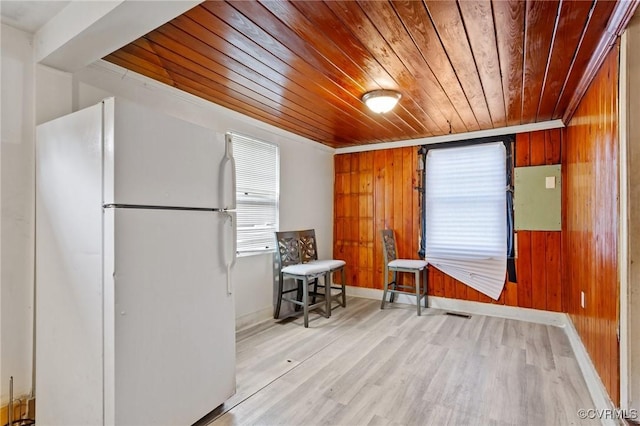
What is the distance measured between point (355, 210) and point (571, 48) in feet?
10.1

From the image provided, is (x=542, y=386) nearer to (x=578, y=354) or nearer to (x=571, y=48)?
(x=578, y=354)

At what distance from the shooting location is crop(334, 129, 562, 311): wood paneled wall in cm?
349


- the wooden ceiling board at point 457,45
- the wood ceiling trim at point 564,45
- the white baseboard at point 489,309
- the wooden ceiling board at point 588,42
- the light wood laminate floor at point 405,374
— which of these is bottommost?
the light wood laminate floor at point 405,374

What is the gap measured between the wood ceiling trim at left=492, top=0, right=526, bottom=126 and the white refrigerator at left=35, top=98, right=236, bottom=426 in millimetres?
1671

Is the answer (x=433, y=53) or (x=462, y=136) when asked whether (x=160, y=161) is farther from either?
(x=462, y=136)

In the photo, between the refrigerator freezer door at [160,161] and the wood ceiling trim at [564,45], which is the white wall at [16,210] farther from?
the wood ceiling trim at [564,45]

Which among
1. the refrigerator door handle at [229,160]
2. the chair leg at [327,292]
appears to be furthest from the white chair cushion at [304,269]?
the refrigerator door handle at [229,160]

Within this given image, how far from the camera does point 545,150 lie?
3498mm

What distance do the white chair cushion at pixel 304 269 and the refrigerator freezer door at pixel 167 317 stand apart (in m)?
1.40

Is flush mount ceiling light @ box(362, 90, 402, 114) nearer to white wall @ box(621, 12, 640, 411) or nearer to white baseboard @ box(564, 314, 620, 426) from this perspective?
white wall @ box(621, 12, 640, 411)

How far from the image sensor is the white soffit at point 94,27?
1.41 meters

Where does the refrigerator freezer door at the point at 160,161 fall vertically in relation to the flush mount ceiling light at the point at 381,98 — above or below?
below

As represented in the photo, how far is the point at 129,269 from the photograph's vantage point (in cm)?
144

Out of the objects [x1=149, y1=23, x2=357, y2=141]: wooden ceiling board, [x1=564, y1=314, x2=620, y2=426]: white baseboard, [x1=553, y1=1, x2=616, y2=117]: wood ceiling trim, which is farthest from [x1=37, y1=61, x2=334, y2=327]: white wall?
[x1=564, y1=314, x2=620, y2=426]: white baseboard
